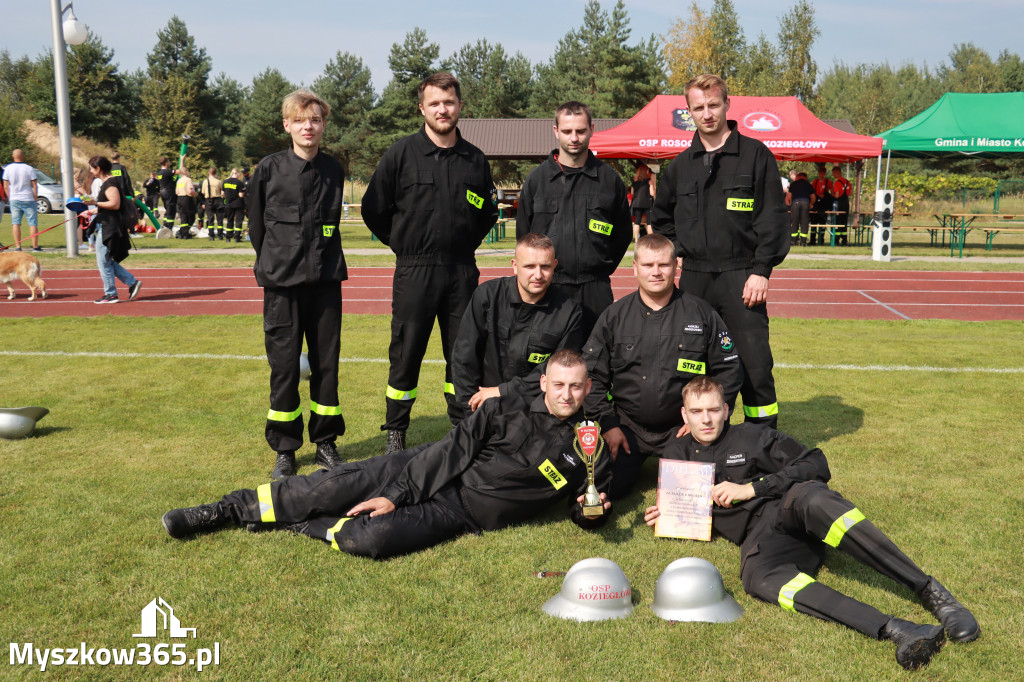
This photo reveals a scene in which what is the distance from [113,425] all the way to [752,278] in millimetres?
4601

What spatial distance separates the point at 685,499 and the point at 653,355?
2.97 ft

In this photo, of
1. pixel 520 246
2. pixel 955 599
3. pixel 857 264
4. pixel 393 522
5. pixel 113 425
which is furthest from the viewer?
pixel 857 264

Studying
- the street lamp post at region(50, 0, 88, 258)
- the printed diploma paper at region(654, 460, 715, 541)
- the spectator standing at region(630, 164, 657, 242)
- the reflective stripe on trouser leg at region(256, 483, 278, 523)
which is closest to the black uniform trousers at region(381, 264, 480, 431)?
the reflective stripe on trouser leg at region(256, 483, 278, 523)

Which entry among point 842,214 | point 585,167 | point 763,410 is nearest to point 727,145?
point 585,167

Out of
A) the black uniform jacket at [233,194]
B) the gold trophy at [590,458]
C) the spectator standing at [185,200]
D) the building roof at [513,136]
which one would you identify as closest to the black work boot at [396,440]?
the gold trophy at [590,458]

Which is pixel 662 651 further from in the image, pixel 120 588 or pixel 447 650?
pixel 120 588

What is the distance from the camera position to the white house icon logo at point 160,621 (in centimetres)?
311

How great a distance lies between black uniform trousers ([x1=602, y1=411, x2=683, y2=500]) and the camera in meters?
4.52

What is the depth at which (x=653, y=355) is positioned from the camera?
15.0 feet

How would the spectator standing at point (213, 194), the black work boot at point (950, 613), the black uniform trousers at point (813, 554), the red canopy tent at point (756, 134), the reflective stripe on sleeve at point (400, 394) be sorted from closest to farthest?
1. the black work boot at point (950, 613)
2. the black uniform trousers at point (813, 554)
3. the reflective stripe on sleeve at point (400, 394)
4. the red canopy tent at point (756, 134)
5. the spectator standing at point (213, 194)

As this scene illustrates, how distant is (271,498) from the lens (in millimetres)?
4055

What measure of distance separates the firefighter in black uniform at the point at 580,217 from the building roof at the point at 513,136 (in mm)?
24865

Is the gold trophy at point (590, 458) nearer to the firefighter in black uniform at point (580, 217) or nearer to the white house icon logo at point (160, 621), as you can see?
the firefighter in black uniform at point (580, 217)

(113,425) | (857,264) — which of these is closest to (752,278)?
(113,425)
